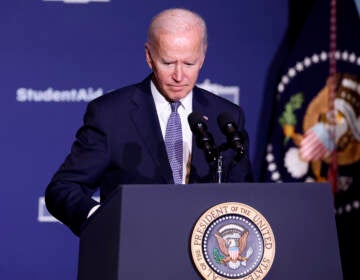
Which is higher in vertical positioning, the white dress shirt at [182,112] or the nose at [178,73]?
the nose at [178,73]

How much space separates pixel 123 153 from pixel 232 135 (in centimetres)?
63

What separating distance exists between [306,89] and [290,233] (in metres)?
2.05

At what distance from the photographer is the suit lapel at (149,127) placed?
2.39m

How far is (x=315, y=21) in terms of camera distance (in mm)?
3748

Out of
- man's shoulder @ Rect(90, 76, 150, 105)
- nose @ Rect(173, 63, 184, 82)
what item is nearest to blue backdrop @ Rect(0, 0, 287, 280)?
man's shoulder @ Rect(90, 76, 150, 105)

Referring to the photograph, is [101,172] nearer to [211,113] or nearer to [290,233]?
[211,113]

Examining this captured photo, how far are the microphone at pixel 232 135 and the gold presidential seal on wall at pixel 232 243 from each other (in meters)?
0.19

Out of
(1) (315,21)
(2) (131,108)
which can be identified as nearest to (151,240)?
(2) (131,108)

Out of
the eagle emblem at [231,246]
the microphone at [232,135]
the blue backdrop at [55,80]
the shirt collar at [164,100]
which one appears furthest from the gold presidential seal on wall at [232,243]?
the blue backdrop at [55,80]

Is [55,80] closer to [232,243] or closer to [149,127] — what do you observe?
[149,127]

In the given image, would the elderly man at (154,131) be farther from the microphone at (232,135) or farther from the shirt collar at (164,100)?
the microphone at (232,135)

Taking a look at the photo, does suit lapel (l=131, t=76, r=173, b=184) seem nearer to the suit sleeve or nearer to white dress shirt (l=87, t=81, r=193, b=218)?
white dress shirt (l=87, t=81, r=193, b=218)

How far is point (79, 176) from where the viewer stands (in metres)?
2.40

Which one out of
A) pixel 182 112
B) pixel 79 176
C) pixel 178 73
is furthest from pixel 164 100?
pixel 79 176
